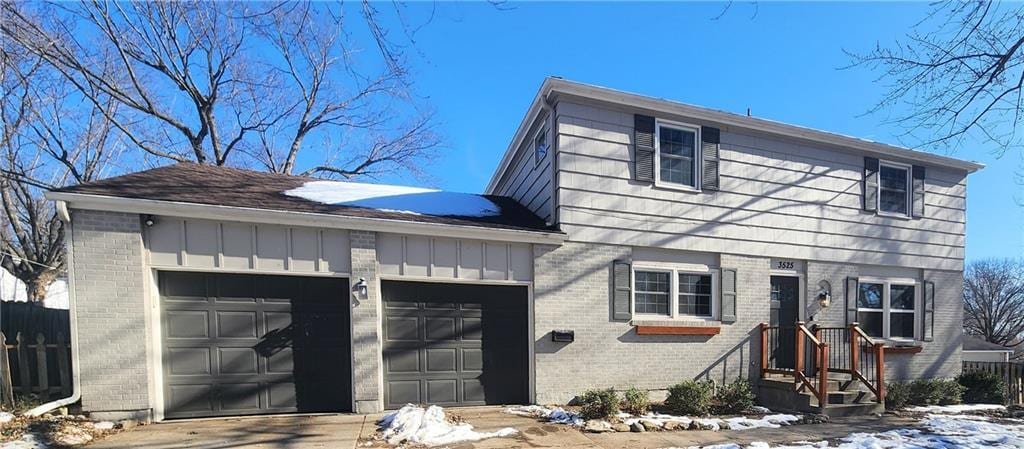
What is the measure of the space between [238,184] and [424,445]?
17.1 ft

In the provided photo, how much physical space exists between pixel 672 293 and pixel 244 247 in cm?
694

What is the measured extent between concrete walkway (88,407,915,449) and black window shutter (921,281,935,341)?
4.95m

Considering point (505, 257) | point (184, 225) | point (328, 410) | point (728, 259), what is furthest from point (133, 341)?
point (728, 259)

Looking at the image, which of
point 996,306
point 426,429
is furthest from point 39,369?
point 996,306

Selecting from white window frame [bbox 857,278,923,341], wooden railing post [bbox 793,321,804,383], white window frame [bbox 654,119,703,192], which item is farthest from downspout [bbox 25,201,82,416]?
white window frame [bbox 857,278,923,341]

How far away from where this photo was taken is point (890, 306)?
9922mm

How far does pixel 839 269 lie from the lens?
31.1ft

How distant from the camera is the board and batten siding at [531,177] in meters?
8.18

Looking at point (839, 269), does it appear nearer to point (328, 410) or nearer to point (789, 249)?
point (789, 249)

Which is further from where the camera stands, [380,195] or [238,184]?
[380,195]

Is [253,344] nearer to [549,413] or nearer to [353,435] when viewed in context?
[353,435]

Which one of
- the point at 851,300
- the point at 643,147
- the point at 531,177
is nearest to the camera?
the point at 643,147

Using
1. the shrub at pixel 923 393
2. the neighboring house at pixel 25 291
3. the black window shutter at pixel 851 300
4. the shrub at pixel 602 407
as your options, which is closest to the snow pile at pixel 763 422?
the shrub at pixel 602 407

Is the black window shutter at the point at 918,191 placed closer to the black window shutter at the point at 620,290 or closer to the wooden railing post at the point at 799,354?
the wooden railing post at the point at 799,354
